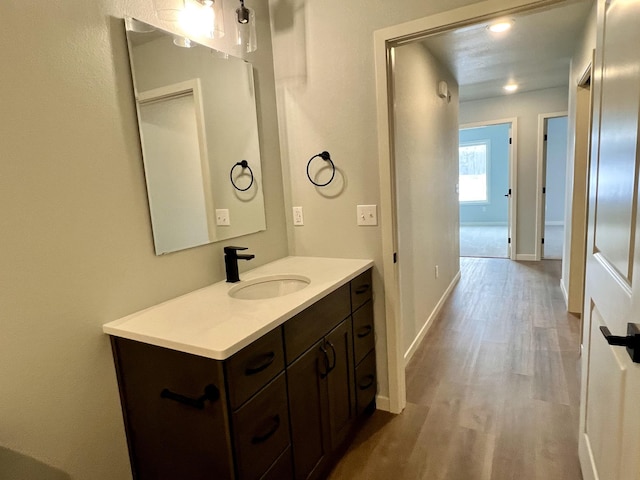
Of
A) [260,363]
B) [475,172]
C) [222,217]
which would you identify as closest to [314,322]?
[260,363]

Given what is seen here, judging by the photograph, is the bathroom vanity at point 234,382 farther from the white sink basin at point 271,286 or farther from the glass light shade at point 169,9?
the glass light shade at point 169,9

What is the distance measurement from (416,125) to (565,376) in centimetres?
198

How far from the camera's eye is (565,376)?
2.41 m

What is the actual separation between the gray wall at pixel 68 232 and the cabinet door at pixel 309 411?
0.62 m

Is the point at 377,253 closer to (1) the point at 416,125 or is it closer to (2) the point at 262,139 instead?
(2) the point at 262,139

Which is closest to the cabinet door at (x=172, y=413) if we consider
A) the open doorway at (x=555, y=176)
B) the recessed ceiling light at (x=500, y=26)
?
the recessed ceiling light at (x=500, y=26)

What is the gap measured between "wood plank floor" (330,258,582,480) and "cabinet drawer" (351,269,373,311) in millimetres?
695

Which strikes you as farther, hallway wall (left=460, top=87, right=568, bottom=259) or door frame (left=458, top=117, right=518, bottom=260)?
door frame (left=458, top=117, right=518, bottom=260)

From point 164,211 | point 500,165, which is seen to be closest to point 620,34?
point 164,211

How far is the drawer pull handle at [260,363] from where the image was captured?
1.18m

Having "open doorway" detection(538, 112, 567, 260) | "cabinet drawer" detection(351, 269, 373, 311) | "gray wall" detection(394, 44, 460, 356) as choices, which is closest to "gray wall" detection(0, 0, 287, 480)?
"cabinet drawer" detection(351, 269, 373, 311)

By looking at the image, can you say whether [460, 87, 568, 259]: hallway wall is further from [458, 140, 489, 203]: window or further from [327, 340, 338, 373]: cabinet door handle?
[327, 340, 338, 373]: cabinet door handle

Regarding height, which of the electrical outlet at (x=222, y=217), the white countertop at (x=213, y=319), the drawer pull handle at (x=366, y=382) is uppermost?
the electrical outlet at (x=222, y=217)

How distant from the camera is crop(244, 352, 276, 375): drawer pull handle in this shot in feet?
3.87
